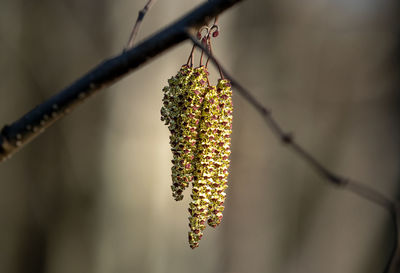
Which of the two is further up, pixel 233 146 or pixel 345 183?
pixel 233 146

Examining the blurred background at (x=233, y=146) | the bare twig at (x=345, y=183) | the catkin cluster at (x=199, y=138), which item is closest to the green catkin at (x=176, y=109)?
the catkin cluster at (x=199, y=138)

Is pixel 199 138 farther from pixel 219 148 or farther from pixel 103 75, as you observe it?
pixel 103 75

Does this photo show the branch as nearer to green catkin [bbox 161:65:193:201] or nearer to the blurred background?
green catkin [bbox 161:65:193:201]

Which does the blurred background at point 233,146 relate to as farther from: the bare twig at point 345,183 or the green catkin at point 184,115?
the bare twig at point 345,183

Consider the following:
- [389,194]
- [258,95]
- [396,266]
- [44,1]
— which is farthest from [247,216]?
[396,266]

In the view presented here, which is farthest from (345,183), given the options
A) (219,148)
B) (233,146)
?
(233,146)

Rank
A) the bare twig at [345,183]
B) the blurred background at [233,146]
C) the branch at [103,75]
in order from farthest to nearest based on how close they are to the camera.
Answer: the blurred background at [233,146], the branch at [103,75], the bare twig at [345,183]

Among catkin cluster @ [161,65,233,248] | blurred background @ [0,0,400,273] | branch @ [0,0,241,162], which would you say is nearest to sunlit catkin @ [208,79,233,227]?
catkin cluster @ [161,65,233,248]
